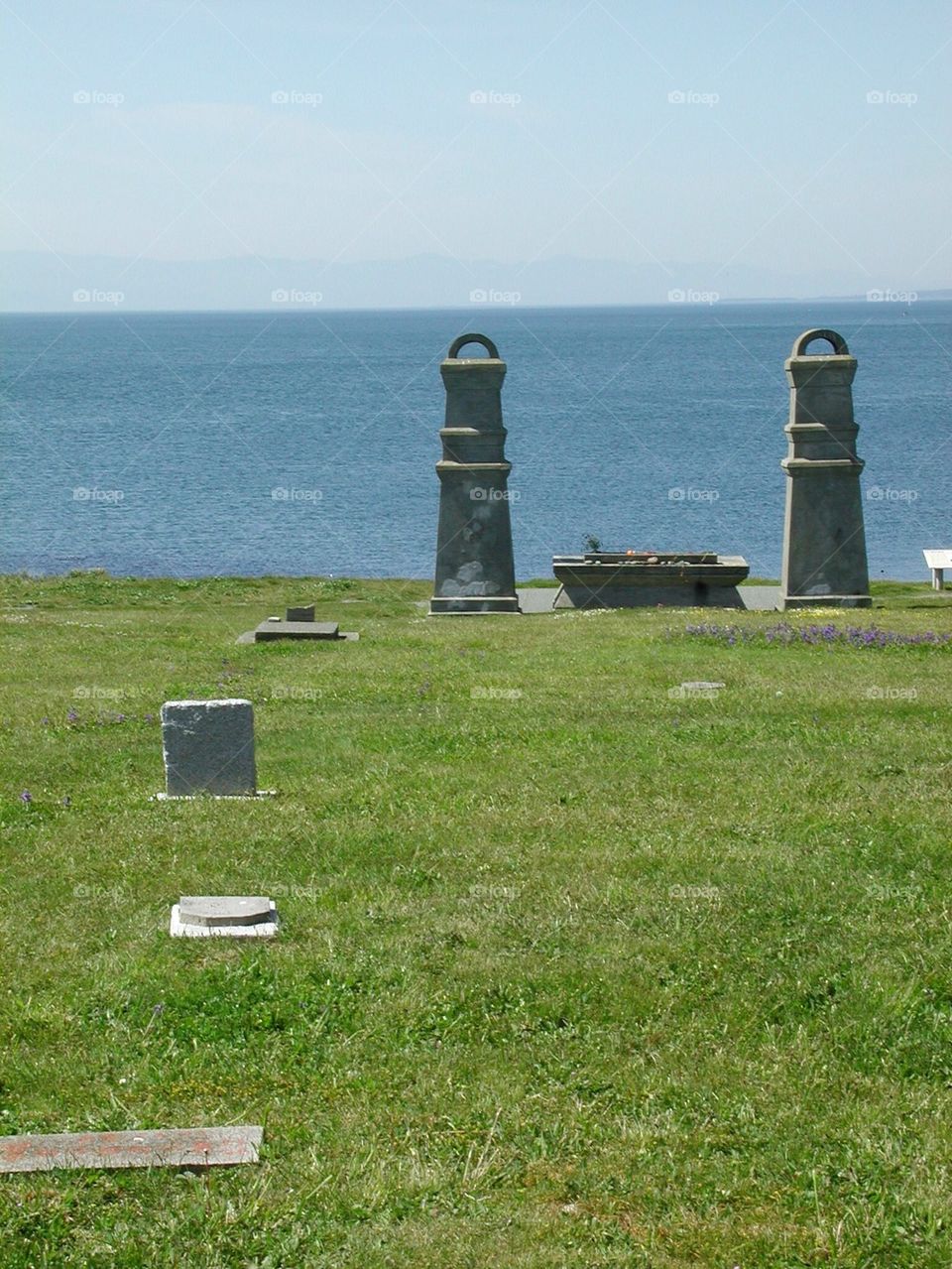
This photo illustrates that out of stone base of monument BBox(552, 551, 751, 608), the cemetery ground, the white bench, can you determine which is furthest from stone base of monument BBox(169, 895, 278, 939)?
the white bench

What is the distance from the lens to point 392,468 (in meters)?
84.1

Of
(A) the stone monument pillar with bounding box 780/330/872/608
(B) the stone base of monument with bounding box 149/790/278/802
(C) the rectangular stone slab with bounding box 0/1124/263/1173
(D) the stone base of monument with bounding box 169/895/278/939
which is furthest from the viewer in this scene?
(A) the stone monument pillar with bounding box 780/330/872/608

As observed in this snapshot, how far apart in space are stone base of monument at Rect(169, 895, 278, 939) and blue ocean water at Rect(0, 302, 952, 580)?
3292 centimetres

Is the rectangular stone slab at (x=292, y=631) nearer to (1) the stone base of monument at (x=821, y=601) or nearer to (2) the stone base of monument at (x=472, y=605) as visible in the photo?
(2) the stone base of monument at (x=472, y=605)

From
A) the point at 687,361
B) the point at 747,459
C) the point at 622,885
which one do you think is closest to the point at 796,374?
the point at 622,885

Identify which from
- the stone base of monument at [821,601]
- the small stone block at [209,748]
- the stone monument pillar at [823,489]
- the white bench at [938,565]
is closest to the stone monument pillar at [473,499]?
the stone base of monument at [821,601]

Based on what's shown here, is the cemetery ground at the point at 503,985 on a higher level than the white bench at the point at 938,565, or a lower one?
lower

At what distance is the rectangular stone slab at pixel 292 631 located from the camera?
78.5 ft

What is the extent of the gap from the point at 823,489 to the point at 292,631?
10.6 meters

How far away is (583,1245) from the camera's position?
6449 mm

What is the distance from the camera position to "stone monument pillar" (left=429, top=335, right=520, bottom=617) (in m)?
29.2

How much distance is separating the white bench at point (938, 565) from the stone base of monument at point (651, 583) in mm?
5722

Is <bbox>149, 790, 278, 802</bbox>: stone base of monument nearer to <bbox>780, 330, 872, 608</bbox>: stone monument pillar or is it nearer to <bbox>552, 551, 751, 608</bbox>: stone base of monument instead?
<bbox>552, 551, 751, 608</bbox>: stone base of monument

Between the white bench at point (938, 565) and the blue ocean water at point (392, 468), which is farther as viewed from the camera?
the blue ocean water at point (392, 468)
